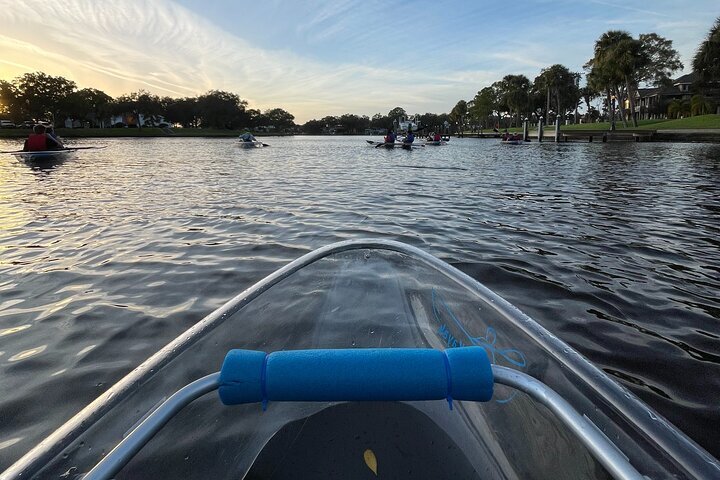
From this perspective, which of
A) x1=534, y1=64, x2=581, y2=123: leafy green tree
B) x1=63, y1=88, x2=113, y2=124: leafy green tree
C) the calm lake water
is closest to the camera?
the calm lake water

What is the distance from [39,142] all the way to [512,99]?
96.5 metres

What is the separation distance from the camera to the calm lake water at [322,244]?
118 inches

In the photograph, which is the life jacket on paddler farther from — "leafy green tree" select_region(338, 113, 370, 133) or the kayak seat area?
"leafy green tree" select_region(338, 113, 370, 133)

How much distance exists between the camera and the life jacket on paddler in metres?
19.9

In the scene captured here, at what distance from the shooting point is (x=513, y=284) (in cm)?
470

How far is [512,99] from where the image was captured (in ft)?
310

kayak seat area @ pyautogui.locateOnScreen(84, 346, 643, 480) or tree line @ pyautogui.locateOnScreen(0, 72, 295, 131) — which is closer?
kayak seat area @ pyautogui.locateOnScreen(84, 346, 643, 480)

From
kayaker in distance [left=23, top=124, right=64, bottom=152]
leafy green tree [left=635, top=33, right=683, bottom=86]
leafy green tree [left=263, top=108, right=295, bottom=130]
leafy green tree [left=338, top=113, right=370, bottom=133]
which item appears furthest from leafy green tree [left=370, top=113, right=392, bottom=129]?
kayaker in distance [left=23, top=124, right=64, bottom=152]

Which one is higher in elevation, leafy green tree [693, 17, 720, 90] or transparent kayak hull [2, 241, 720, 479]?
leafy green tree [693, 17, 720, 90]

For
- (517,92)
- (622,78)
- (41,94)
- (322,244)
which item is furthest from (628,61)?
(41,94)

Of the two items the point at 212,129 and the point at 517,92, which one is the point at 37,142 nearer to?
the point at 517,92

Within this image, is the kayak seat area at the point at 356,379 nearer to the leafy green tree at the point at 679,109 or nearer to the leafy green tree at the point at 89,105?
the leafy green tree at the point at 679,109

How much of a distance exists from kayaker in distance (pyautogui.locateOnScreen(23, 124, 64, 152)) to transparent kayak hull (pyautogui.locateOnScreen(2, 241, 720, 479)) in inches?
951

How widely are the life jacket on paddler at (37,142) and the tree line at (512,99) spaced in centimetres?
4728
